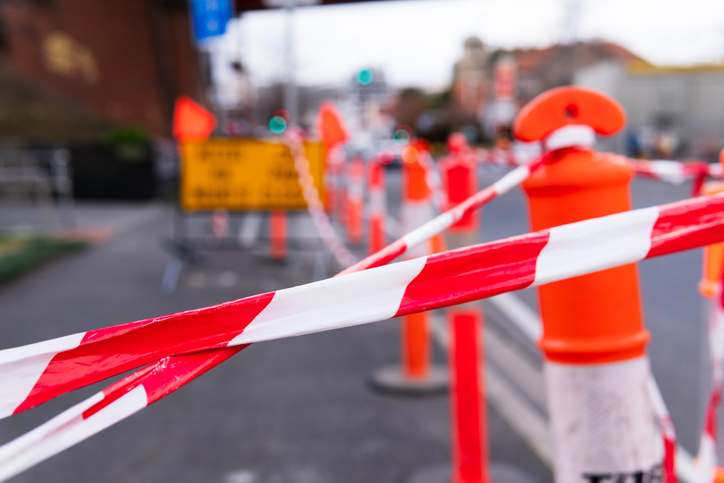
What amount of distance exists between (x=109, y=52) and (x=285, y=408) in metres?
24.7

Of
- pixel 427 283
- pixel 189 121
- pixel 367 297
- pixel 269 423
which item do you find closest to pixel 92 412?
pixel 367 297

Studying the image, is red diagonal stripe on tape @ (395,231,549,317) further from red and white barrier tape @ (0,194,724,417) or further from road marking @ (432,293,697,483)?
road marking @ (432,293,697,483)

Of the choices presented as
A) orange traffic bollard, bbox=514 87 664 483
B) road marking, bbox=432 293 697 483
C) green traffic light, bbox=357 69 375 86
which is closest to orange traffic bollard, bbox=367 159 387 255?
road marking, bbox=432 293 697 483

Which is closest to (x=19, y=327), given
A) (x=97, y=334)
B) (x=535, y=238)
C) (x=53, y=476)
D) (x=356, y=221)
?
(x=53, y=476)

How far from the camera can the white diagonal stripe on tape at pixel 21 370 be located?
44.5 inches

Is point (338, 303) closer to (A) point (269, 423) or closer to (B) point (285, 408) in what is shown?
(A) point (269, 423)

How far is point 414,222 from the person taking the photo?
4352 millimetres

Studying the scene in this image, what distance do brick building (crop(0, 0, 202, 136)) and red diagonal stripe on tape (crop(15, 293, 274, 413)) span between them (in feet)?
77.7

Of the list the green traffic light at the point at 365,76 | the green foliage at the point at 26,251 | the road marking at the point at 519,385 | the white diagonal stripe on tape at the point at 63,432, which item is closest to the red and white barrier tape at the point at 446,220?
the white diagonal stripe on tape at the point at 63,432

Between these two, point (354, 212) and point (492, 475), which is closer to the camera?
point (492, 475)

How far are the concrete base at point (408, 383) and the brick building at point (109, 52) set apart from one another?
21352mm

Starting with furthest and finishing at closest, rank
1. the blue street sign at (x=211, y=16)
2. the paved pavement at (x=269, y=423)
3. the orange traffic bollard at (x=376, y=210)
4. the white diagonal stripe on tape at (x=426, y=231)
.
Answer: the blue street sign at (x=211, y=16) → the orange traffic bollard at (x=376, y=210) → the paved pavement at (x=269, y=423) → the white diagonal stripe on tape at (x=426, y=231)

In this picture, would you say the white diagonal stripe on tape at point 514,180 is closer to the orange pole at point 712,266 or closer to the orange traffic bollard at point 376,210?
the orange pole at point 712,266

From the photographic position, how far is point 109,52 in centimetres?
2578
